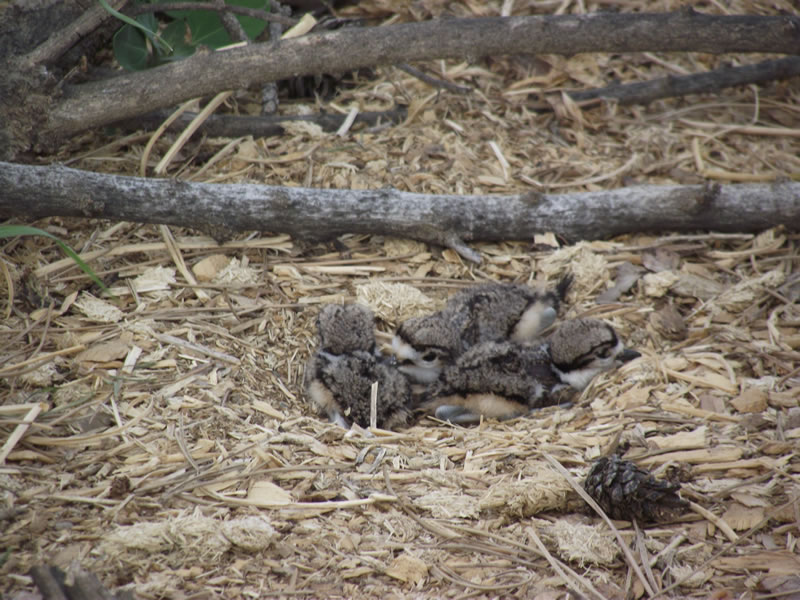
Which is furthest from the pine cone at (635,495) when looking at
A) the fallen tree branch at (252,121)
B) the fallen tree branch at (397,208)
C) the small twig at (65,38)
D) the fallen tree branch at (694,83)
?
the small twig at (65,38)

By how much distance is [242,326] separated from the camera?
4125 millimetres

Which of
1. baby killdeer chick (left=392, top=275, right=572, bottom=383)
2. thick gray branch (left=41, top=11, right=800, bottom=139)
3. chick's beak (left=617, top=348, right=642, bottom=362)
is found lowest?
chick's beak (left=617, top=348, right=642, bottom=362)

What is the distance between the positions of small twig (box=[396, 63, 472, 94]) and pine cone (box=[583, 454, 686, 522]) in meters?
3.35

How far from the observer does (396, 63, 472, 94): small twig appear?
5312 mm

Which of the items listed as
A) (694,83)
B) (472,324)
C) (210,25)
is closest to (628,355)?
(472,324)

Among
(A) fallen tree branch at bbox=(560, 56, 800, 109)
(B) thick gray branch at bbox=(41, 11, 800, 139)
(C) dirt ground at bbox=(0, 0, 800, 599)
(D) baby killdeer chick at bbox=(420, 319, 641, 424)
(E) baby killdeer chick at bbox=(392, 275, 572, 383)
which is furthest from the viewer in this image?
(A) fallen tree branch at bbox=(560, 56, 800, 109)

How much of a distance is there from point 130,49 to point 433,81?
83.5 inches

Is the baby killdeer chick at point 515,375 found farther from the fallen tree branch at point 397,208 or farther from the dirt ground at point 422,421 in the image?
the fallen tree branch at point 397,208

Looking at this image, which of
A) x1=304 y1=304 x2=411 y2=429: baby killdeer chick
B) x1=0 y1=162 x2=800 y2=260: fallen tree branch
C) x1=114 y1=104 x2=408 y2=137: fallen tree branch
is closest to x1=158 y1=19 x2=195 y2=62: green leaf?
x1=114 y1=104 x2=408 y2=137: fallen tree branch

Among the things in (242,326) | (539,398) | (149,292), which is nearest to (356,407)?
(242,326)

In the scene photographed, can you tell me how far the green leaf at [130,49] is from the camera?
470 cm

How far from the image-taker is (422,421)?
4.17 m

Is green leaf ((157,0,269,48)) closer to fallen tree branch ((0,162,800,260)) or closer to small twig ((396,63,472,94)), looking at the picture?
small twig ((396,63,472,94))

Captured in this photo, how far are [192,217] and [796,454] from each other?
330 centimetres
